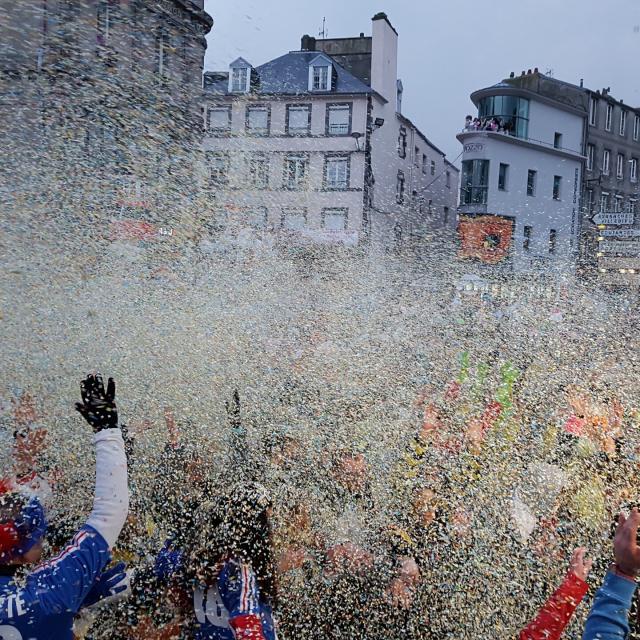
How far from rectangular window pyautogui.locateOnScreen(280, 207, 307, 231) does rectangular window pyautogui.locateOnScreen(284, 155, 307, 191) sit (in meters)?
0.60

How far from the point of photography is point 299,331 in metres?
6.73

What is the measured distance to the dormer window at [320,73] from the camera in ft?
75.9

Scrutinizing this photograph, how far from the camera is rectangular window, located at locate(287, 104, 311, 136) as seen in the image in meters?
21.1

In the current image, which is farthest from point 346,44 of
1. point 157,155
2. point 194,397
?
point 194,397

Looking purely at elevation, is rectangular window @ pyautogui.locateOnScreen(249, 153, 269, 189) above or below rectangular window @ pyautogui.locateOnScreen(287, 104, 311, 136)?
below

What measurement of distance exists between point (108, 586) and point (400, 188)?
80.9 ft

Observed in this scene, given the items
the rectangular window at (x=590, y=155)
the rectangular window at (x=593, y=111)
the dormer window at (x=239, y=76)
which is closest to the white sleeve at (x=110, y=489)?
the dormer window at (x=239, y=76)

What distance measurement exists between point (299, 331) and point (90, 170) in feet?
27.7

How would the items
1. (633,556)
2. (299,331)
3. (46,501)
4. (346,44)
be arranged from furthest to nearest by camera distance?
(346,44) → (299,331) → (46,501) → (633,556)

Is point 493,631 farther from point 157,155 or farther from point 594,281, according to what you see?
point 157,155

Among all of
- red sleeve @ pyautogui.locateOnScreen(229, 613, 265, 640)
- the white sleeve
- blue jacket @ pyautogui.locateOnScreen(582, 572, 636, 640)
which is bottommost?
red sleeve @ pyautogui.locateOnScreen(229, 613, 265, 640)

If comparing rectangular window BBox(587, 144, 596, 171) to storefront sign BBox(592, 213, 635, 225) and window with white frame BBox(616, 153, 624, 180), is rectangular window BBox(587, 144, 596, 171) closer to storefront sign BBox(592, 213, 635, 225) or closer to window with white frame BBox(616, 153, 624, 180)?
window with white frame BBox(616, 153, 624, 180)

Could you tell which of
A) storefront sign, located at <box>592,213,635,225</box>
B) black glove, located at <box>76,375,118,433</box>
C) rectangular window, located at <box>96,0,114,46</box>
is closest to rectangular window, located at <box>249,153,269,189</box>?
rectangular window, located at <box>96,0,114,46</box>

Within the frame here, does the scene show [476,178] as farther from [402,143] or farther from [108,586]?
[108,586]
